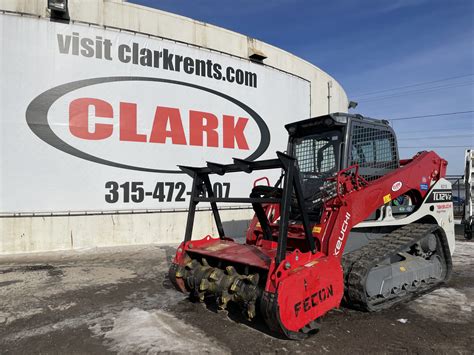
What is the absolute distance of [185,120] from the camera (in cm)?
1125

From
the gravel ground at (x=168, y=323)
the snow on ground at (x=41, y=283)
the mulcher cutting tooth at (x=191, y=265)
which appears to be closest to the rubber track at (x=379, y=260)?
the gravel ground at (x=168, y=323)

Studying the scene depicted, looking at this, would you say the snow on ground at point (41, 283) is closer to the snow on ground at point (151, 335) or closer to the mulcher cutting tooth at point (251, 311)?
the snow on ground at point (151, 335)

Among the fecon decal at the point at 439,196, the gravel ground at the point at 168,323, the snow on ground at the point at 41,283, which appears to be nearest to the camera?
the gravel ground at the point at 168,323

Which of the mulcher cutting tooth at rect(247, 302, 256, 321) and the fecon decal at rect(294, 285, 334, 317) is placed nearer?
the fecon decal at rect(294, 285, 334, 317)

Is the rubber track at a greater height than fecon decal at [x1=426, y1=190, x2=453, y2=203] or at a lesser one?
lesser

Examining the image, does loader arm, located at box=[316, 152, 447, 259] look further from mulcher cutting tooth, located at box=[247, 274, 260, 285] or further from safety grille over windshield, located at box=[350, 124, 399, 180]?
mulcher cutting tooth, located at box=[247, 274, 260, 285]

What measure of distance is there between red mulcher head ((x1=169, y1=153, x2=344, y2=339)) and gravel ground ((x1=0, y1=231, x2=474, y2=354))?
1.06ft

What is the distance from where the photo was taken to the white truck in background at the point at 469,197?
38.1 ft

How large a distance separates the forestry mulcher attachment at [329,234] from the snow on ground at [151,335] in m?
0.48

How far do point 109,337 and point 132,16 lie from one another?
28.9ft

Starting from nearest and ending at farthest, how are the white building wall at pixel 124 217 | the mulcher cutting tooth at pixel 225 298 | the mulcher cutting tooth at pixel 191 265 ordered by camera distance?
the mulcher cutting tooth at pixel 225 298
the mulcher cutting tooth at pixel 191 265
the white building wall at pixel 124 217

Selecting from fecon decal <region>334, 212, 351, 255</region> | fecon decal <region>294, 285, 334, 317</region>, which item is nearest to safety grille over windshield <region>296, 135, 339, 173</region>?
fecon decal <region>334, 212, 351, 255</region>

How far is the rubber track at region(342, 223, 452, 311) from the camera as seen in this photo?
479cm

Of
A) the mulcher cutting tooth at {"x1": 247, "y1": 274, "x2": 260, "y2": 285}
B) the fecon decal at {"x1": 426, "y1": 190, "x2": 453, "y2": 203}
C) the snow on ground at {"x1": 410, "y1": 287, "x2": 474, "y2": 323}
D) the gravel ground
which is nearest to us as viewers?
the gravel ground
